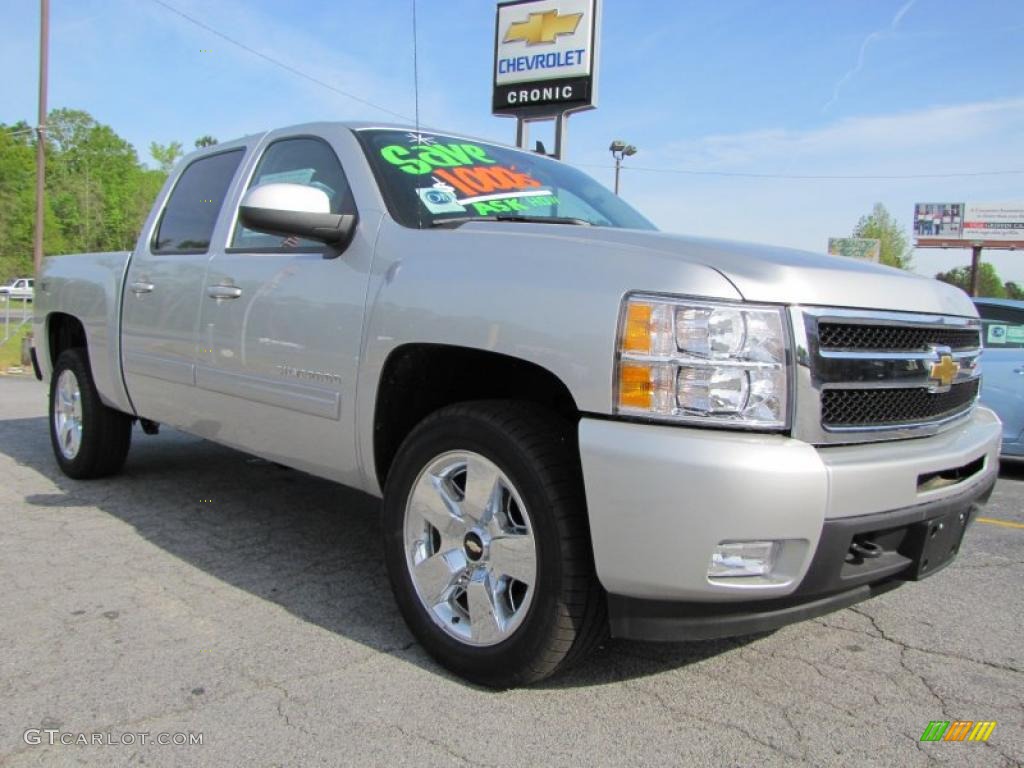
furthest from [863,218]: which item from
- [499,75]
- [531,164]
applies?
[531,164]

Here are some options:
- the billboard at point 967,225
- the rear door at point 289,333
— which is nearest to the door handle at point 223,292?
the rear door at point 289,333

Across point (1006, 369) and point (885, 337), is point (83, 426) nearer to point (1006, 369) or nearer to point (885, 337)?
point (885, 337)

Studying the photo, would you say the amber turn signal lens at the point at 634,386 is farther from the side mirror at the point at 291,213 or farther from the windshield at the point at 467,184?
the side mirror at the point at 291,213

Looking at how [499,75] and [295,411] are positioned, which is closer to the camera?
[295,411]

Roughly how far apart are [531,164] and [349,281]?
121cm

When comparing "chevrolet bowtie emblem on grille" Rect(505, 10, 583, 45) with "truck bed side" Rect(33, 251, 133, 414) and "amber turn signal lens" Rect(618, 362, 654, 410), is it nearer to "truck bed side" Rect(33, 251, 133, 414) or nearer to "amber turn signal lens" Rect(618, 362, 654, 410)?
"truck bed side" Rect(33, 251, 133, 414)

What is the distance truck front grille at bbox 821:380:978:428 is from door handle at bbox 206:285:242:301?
2.45 meters

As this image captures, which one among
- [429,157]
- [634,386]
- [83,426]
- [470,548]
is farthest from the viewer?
[83,426]

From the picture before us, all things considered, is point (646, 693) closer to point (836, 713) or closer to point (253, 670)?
point (836, 713)

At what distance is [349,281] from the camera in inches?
117

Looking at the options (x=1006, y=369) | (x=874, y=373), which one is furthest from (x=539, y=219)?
(x=1006, y=369)

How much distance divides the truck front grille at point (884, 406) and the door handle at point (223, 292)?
8.02ft

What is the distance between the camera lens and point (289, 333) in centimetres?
319

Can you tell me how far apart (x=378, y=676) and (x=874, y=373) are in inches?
68.8
